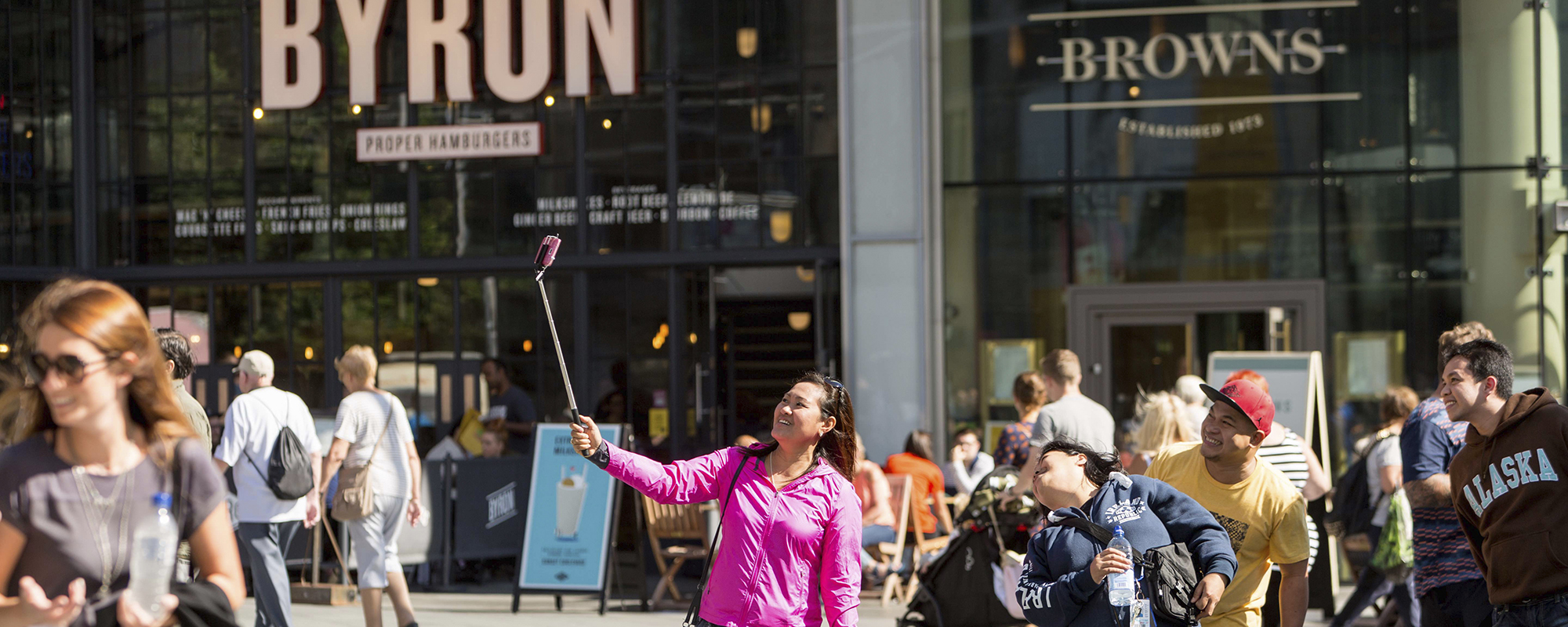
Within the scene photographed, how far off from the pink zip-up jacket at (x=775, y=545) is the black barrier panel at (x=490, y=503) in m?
6.33

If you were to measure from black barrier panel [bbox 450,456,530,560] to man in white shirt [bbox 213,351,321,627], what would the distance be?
3.02 meters

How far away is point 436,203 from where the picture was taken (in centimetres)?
1269

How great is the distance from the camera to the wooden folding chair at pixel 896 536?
9617 mm

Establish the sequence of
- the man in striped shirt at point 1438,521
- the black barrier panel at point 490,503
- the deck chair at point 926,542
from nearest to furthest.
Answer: the man in striped shirt at point 1438,521, the deck chair at point 926,542, the black barrier panel at point 490,503

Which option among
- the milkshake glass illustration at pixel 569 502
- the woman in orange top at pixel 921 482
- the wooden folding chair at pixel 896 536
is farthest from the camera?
the woman in orange top at pixel 921 482

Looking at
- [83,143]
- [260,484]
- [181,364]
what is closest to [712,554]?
[181,364]

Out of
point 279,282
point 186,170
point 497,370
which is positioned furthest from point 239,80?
point 497,370

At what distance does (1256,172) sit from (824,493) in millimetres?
8341

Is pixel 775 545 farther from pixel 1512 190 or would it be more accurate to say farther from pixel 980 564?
pixel 1512 190

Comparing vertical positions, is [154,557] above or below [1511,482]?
above

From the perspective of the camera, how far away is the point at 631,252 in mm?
12359

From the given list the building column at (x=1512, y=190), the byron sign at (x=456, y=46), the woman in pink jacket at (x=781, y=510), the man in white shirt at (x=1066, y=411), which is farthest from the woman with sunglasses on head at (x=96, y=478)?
the building column at (x=1512, y=190)

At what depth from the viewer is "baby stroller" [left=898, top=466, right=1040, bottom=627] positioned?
747cm

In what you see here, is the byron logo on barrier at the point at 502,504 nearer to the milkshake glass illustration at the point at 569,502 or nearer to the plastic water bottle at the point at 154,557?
the milkshake glass illustration at the point at 569,502
